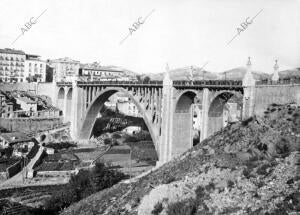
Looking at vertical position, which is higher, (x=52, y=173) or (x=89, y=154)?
(x=89, y=154)

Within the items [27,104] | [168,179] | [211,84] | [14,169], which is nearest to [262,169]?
[168,179]

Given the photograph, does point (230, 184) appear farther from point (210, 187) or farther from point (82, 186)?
point (82, 186)

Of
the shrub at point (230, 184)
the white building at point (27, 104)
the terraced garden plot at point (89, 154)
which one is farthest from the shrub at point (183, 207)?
the white building at point (27, 104)

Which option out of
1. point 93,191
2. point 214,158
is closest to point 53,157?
point 93,191


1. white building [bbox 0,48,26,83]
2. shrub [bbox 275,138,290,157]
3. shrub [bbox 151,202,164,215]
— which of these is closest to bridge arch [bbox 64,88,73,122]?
white building [bbox 0,48,26,83]

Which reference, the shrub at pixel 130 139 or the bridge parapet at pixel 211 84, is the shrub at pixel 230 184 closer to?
the bridge parapet at pixel 211 84

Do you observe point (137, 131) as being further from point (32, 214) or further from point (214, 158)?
point (214, 158)
